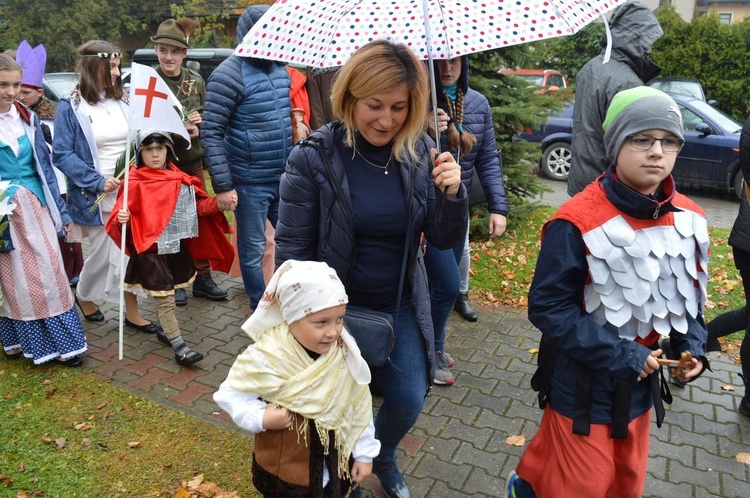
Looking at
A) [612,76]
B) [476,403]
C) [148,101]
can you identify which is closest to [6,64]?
[148,101]

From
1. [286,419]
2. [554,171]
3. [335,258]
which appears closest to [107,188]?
[335,258]

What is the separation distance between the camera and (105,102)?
15.8 ft

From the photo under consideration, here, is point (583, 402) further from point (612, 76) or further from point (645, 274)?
point (612, 76)

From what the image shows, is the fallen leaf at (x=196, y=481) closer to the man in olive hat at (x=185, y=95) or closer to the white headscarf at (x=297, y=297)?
the white headscarf at (x=297, y=297)

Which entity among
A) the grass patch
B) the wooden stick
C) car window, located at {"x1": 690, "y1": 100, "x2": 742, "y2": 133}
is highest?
the wooden stick

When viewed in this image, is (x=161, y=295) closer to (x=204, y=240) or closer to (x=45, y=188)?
(x=204, y=240)

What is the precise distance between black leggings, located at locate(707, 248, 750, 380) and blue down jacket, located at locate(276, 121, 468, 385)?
2.24m

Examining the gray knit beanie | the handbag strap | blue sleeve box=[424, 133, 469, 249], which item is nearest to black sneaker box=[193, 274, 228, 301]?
the handbag strap

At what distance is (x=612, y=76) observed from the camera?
3.91 m

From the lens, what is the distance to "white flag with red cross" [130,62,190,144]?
4290mm

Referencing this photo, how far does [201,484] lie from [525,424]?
192cm

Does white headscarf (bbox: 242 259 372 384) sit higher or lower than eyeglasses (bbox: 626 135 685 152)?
lower

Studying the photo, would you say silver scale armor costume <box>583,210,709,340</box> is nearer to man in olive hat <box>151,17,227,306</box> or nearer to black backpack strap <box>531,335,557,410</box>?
black backpack strap <box>531,335,557,410</box>

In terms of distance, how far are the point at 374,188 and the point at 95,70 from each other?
10.3 ft
